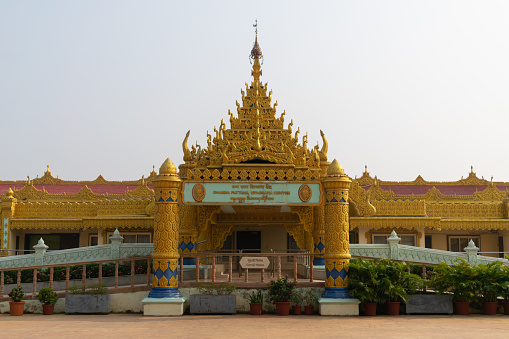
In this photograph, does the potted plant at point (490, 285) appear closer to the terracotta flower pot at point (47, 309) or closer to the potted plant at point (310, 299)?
the potted plant at point (310, 299)

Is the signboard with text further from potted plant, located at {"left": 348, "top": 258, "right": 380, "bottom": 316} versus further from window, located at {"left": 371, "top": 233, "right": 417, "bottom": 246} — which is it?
window, located at {"left": 371, "top": 233, "right": 417, "bottom": 246}

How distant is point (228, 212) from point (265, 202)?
16.2 feet

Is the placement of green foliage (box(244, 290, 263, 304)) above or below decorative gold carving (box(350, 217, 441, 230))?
below

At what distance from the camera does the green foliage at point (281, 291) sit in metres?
12.0

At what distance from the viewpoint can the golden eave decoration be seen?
13156 millimetres

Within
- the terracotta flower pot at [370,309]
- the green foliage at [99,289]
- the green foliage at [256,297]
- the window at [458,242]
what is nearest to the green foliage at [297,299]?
the green foliage at [256,297]

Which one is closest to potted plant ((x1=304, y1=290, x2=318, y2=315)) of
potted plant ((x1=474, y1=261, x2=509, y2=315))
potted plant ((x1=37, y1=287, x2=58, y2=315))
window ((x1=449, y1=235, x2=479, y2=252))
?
potted plant ((x1=474, y1=261, x2=509, y2=315))

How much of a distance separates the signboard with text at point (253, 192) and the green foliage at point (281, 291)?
1.89 m

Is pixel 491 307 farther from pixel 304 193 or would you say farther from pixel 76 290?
pixel 76 290

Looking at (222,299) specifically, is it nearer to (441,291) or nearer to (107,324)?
(107,324)

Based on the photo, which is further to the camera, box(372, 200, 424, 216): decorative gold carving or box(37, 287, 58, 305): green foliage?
box(372, 200, 424, 216): decorative gold carving

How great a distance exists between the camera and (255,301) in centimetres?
1207

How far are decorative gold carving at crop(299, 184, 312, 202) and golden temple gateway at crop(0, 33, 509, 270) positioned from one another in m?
0.02

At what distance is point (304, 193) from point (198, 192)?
2.53 metres
